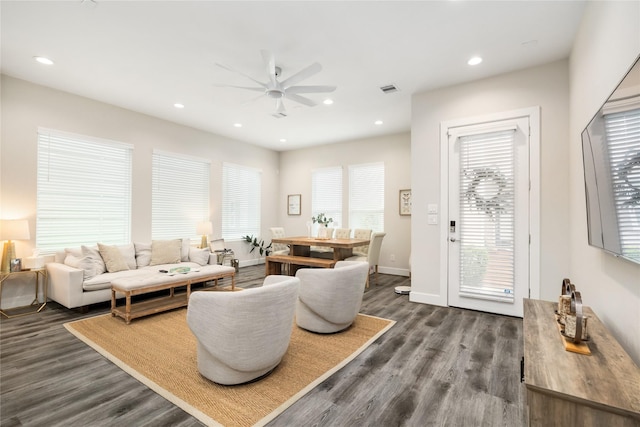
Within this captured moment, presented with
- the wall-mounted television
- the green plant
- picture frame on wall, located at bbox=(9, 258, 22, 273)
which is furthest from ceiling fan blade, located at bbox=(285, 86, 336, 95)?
the green plant

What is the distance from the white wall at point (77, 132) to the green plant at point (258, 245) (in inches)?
12.1

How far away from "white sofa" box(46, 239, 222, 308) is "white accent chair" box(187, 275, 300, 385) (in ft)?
8.09

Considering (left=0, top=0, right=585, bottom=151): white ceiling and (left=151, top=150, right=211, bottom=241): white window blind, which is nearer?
(left=0, top=0, right=585, bottom=151): white ceiling

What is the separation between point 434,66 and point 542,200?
197cm

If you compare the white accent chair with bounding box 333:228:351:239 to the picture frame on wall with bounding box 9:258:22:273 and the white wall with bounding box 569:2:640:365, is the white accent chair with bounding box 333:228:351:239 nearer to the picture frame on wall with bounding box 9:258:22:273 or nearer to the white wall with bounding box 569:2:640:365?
the white wall with bounding box 569:2:640:365

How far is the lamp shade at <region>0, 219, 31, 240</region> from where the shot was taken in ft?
11.8

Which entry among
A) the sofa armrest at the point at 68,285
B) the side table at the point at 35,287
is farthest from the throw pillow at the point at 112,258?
the side table at the point at 35,287

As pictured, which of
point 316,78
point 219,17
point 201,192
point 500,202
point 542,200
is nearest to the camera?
point 219,17

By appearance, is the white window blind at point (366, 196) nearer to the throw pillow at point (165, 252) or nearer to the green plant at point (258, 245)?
the green plant at point (258, 245)

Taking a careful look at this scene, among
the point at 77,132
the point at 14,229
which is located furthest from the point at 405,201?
the point at 14,229

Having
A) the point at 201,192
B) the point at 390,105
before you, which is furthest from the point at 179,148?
the point at 390,105

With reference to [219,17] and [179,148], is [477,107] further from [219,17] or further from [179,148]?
[179,148]

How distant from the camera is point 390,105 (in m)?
4.76

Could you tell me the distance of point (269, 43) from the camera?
3076mm
